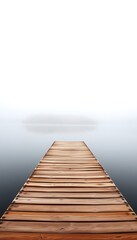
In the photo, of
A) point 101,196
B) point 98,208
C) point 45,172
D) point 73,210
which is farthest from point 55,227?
point 45,172

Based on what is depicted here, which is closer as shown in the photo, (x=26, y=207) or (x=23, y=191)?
(x=26, y=207)

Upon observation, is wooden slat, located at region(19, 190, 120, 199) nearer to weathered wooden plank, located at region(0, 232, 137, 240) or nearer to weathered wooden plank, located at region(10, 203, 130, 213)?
weathered wooden plank, located at region(10, 203, 130, 213)

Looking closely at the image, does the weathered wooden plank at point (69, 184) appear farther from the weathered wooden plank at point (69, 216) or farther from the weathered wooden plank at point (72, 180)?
the weathered wooden plank at point (69, 216)

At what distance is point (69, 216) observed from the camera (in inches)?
191

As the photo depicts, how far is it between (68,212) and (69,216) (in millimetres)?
Answer: 204

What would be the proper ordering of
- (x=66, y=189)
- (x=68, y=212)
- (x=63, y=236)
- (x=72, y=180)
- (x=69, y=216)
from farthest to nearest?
(x=72, y=180) → (x=66, y=189) → (x=68, y=212) → (x=69, y=216) → (x=63, y=236)

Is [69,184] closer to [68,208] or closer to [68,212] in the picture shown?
[68,208]

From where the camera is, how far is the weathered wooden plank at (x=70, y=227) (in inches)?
167

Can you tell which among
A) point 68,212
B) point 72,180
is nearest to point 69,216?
point 68,212

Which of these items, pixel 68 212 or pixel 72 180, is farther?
pixel 72 180

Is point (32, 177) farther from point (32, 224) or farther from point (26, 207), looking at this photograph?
point (32, 224)

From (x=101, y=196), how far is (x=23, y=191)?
7.15 feet

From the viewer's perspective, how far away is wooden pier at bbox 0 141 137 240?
13.5 ft

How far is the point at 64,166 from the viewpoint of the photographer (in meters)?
10.2
